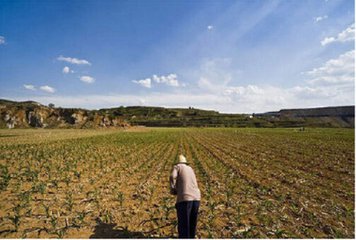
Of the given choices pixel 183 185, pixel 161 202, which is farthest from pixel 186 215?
pixel 161 202

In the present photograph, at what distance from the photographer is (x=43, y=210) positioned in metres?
7.89

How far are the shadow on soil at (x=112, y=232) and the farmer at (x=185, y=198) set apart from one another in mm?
1363

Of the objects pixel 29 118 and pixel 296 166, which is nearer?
pixel 296 166

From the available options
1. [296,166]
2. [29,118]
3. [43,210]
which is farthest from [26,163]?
[29,118]

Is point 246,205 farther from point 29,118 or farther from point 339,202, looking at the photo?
point 29,118

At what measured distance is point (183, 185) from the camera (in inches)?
219

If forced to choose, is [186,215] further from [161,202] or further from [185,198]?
[161,202]

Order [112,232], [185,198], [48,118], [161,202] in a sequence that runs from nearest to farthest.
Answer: [185,198]
[112,232]
[161,202]
[48,118]

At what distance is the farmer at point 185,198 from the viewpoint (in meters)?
5.52

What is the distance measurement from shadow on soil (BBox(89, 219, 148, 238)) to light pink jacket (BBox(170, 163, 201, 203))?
178 cm

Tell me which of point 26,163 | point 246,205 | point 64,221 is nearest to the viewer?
point 64,221

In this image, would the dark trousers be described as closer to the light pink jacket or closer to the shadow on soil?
the light pink jacket

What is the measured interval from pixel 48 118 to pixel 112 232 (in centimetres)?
7955

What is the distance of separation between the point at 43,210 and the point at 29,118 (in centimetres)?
7536
